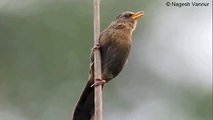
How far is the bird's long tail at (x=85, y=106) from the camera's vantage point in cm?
307

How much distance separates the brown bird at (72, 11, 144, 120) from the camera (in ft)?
10.2

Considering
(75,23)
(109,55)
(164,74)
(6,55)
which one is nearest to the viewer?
(109,55)

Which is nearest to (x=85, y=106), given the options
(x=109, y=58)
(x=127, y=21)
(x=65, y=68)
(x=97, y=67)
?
(x=109, y=58)

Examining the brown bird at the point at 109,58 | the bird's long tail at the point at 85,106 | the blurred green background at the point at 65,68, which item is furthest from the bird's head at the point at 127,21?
the blurred green background at the point at 65,68

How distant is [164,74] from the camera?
8.91 meters

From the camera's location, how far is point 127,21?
339cm

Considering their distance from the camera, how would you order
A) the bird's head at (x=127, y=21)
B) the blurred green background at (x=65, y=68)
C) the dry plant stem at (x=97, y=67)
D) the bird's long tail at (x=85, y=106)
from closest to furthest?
the dry plant stem at (x=97, y=67) → the bird's long tail at (x=85, y=106) → the bird's head at (x=127, y=21) → the blurred green background at (x=65, y=68)

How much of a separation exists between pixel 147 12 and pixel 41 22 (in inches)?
47.8

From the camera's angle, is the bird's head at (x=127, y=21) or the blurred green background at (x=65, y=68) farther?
the blurred green background at (x=65, y=68)

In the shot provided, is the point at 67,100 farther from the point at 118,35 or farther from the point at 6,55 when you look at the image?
the point at 118,35

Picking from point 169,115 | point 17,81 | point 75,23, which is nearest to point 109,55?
point 75,23

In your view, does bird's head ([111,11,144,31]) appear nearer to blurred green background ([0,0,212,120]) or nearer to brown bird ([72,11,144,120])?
brown bird ([72,11,144,120])

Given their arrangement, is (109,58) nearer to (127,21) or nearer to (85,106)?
(85,106)

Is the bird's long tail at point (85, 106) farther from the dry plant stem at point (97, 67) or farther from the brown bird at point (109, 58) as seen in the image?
the dry plant stem at point (97, 67)
